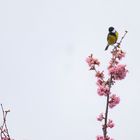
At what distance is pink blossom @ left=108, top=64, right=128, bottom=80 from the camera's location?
9625 millimetres

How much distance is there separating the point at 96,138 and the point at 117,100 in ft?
4.62

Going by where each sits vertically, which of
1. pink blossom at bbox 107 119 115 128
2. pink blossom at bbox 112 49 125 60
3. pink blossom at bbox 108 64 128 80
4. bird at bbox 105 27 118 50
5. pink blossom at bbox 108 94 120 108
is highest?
bird at bbox 105 27 118 50

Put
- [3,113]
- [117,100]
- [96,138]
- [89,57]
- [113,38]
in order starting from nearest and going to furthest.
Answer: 1. [3,113]
2. [96,138]
3. [117,100]
4. [89,57]
5. [113,38]

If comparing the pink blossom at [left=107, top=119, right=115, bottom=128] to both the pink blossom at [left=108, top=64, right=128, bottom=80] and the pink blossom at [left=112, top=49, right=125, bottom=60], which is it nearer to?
the pink blossom at [left=108, top=64, right=128, bottom=80]

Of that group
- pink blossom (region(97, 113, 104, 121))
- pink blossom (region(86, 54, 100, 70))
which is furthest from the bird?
pink blossom (region(97, 113, 104, 121))

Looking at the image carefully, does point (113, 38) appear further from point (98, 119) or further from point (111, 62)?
point (98, 119)

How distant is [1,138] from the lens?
28.5 ft

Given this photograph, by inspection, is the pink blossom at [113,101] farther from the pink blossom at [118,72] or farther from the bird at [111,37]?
the bird at [111,37]

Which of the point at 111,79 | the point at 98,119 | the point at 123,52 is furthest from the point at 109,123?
the point at 123,52

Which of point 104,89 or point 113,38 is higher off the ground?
point 113,38

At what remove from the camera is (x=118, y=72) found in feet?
31.7

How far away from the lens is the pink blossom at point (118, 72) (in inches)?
379

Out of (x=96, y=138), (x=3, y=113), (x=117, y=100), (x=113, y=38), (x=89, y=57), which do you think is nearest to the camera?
(x=3, y=113)

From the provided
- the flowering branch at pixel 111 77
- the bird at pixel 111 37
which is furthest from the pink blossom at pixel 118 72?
the bird at pixel 111 37
